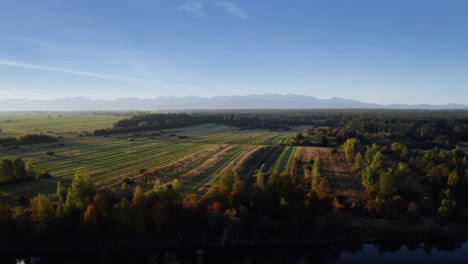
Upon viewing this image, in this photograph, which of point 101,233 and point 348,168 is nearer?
point 101,233

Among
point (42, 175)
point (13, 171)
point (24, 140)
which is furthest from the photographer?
point (24, 140)

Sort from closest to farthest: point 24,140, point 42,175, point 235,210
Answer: point 235,210
point 42,175
point 24,140

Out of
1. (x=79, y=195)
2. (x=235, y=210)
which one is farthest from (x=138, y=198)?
(x=235, y=210)

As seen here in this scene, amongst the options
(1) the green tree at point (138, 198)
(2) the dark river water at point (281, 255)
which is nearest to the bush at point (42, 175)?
(2) the dark river water at point (281, 255)

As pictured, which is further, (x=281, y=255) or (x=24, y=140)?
(x=24, y=140)

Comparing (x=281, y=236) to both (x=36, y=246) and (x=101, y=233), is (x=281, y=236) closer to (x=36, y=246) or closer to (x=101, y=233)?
(x=101, y=233)

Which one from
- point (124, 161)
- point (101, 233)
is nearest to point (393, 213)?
point (101, 233)

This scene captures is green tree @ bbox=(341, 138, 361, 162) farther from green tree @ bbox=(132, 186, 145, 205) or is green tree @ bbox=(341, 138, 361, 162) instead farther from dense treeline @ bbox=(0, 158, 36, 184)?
dense treeline @ bbox=(0, 158, 36, 184)

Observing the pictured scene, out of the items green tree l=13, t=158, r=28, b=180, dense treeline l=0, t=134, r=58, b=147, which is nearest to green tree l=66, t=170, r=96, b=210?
green tree l=13, t=158, r=28, b=180

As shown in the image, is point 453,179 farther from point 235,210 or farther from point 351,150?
point 235,210
